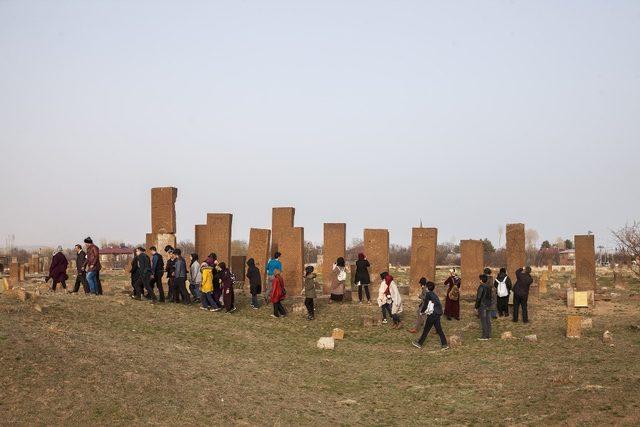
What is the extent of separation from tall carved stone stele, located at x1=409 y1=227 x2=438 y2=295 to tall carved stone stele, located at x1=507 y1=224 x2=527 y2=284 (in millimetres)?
2766

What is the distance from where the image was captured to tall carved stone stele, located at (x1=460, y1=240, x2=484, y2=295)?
93.8ft

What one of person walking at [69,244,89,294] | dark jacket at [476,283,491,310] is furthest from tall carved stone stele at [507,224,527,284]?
person walking at [69,244,89,294]

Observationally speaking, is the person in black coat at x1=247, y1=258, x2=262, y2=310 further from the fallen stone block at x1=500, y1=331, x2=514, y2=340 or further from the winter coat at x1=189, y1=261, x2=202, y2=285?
the fallen stone block at x1=500, y1=331, x2=514, y2=340

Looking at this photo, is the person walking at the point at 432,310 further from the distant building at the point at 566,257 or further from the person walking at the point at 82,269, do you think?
the distant building at the point at 566,257

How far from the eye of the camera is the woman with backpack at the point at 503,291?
79.1 ft

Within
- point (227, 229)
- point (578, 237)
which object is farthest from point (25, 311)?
point (578, 237)

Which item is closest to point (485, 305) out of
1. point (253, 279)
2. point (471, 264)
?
point (253, 279)

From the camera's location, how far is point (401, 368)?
1869 centimetres

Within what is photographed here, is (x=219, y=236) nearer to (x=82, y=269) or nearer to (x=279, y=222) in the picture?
(x=279, y=222)

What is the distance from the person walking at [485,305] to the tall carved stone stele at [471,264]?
22.2 ft

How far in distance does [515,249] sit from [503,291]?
5.15 metres

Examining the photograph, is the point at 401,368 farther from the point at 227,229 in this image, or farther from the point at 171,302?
the point at 227,229

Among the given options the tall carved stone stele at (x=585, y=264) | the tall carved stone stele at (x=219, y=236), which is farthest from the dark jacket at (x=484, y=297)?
the tall carved stone stele at (x=585, y=264)

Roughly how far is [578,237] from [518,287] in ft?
30.3
